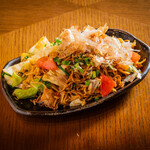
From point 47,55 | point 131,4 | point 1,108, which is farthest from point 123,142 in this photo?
point 131,4

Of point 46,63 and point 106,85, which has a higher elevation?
point 46,63

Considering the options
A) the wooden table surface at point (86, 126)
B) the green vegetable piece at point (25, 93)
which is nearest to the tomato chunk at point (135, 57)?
the wooden table surface at point (86, 126)

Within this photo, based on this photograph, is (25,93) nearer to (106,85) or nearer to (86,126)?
(86,126)

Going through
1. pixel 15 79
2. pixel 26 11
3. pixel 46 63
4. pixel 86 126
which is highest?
pixel 26 11

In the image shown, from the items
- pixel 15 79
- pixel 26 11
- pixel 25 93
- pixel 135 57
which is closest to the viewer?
pixel 25 93

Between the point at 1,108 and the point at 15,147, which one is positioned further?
the point at 1,108

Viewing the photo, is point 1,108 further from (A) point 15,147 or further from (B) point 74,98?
(B) point 74,98

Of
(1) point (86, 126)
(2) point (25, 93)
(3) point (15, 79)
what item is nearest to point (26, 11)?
(3) point (15, 79)
